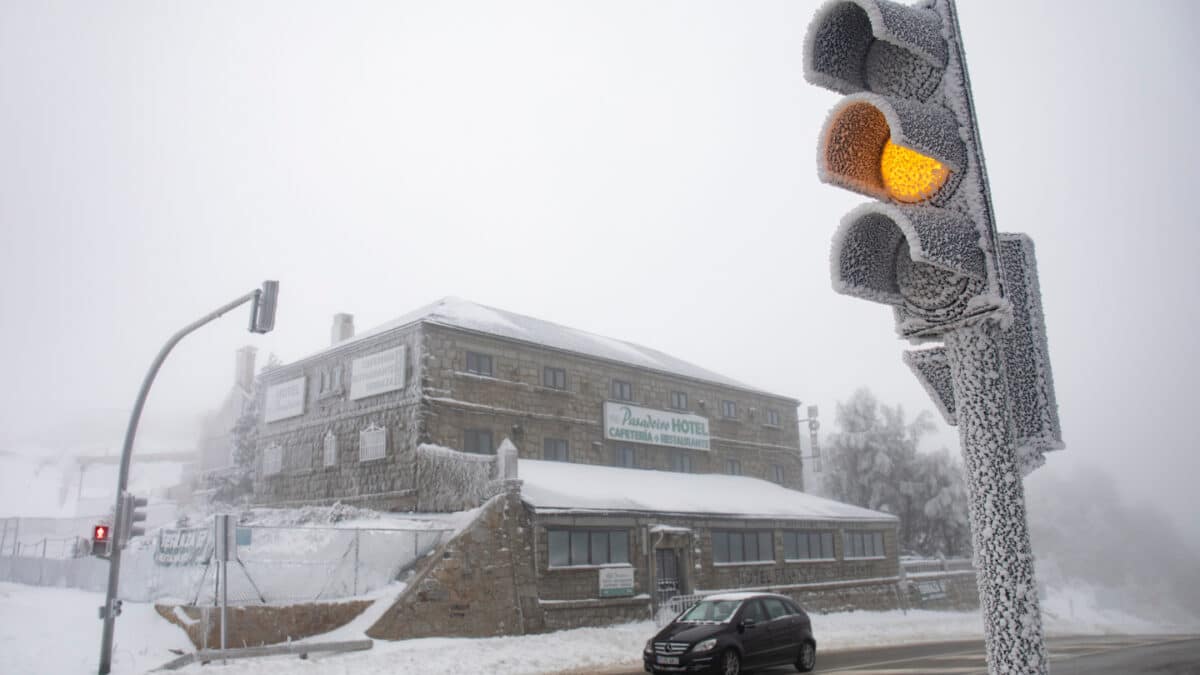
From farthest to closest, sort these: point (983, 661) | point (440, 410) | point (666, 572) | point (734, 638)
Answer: point (440, 410), point (666, 572), point (983, 661), point (734, 638)

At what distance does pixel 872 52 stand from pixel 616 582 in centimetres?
2366

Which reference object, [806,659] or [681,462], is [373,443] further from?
[806,659]

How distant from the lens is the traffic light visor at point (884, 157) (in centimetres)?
272

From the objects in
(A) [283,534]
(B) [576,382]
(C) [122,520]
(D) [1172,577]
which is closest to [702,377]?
(B) [576,382]

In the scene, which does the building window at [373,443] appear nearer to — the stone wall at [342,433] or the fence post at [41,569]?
the stone wall at [342,433]

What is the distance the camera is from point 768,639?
653 inches

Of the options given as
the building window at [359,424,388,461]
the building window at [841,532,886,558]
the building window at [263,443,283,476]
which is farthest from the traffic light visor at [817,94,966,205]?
the building window at [841,532,886,558]

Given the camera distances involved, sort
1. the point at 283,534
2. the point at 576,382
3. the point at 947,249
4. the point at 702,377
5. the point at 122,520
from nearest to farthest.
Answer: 1. the point at 947,249
2. the point at 122,520
3. the point at 283,534
4. the point at 576,382
5. the point at 702,377

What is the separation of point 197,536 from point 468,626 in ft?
25.4

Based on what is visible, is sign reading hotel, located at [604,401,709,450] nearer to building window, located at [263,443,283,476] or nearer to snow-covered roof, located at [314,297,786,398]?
snow-covered roof, located at [314,297,786,398]

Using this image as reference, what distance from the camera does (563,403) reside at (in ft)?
104

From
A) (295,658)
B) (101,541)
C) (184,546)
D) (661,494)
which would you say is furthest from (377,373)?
(295,658)

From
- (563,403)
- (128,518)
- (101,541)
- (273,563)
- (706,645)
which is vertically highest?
(563,403)

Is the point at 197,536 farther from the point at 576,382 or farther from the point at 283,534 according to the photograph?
the point at 576,382
